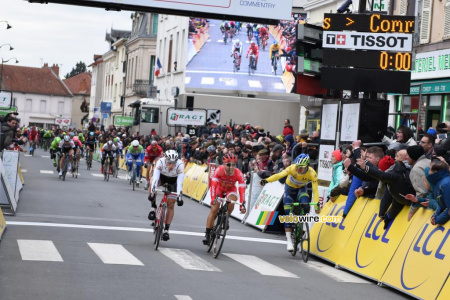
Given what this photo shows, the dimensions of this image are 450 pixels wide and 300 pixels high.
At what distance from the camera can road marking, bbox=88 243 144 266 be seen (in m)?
12.4

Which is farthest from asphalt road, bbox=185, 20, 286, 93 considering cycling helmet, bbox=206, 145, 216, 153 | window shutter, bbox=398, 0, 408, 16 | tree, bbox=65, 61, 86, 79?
tree, bbox=65, 61, 86, 79

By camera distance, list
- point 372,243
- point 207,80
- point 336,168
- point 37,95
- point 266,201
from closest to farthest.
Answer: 1. point 372,243
2. point 336,168
3. point 266,201
4. point 207,80
5. point 37,95

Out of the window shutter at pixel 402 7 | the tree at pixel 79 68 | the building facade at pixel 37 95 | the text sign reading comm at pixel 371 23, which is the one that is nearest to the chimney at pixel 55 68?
the building facade at pixel 37 95

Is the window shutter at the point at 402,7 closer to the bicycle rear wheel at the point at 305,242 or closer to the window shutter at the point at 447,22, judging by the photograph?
the window shutter at the point at 447,22

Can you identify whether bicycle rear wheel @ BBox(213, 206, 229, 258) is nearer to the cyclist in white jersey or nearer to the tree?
the cyclist in white jersey

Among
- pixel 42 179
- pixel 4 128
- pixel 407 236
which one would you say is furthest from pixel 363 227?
pixel 42 179

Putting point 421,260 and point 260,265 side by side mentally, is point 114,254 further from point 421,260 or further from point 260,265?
point 421,260

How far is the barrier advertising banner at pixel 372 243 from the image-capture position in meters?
12.4

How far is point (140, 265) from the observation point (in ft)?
40.1

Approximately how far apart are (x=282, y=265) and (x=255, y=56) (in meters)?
40.4

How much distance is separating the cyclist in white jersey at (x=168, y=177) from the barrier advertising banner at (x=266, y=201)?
3847 millimetres

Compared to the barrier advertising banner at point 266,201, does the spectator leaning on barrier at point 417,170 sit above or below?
above

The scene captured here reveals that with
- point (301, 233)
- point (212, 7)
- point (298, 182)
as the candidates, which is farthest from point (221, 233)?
point (212, 7)

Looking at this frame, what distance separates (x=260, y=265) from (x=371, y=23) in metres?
5.76
